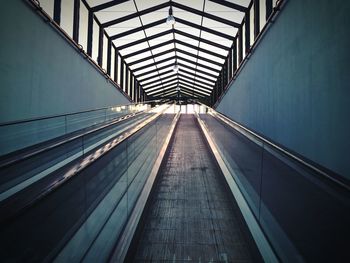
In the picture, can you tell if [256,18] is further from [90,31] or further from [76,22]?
[90,31]

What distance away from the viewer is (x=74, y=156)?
4414 mm

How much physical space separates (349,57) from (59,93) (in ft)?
23.8

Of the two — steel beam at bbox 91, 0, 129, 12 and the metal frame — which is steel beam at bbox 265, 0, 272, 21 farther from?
steel beam at bbox 91, 0, 129, 12

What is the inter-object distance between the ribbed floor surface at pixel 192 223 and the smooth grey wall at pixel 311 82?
178cm

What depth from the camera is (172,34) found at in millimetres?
15055

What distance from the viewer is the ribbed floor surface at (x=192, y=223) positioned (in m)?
2.52

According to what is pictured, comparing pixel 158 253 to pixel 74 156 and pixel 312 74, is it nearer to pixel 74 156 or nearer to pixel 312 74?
pixel 74 156

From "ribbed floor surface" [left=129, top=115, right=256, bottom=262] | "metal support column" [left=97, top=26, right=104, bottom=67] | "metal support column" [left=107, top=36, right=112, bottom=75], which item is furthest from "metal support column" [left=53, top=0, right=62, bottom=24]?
"ribbed floor surface" [left=129, top=115, right=256, bottom=262]

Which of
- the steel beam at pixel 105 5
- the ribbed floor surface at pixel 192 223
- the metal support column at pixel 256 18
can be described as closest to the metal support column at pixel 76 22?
the steel beam at pixel 105 5

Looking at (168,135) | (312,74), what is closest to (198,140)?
(168,135)

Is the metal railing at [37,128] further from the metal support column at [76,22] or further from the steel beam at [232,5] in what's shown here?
the steel beam at [232,5]

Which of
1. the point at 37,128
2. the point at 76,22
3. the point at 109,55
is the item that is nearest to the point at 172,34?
the point at 109,55

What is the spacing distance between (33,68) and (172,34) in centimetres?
1049

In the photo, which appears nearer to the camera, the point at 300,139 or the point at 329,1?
the point at 329,1
